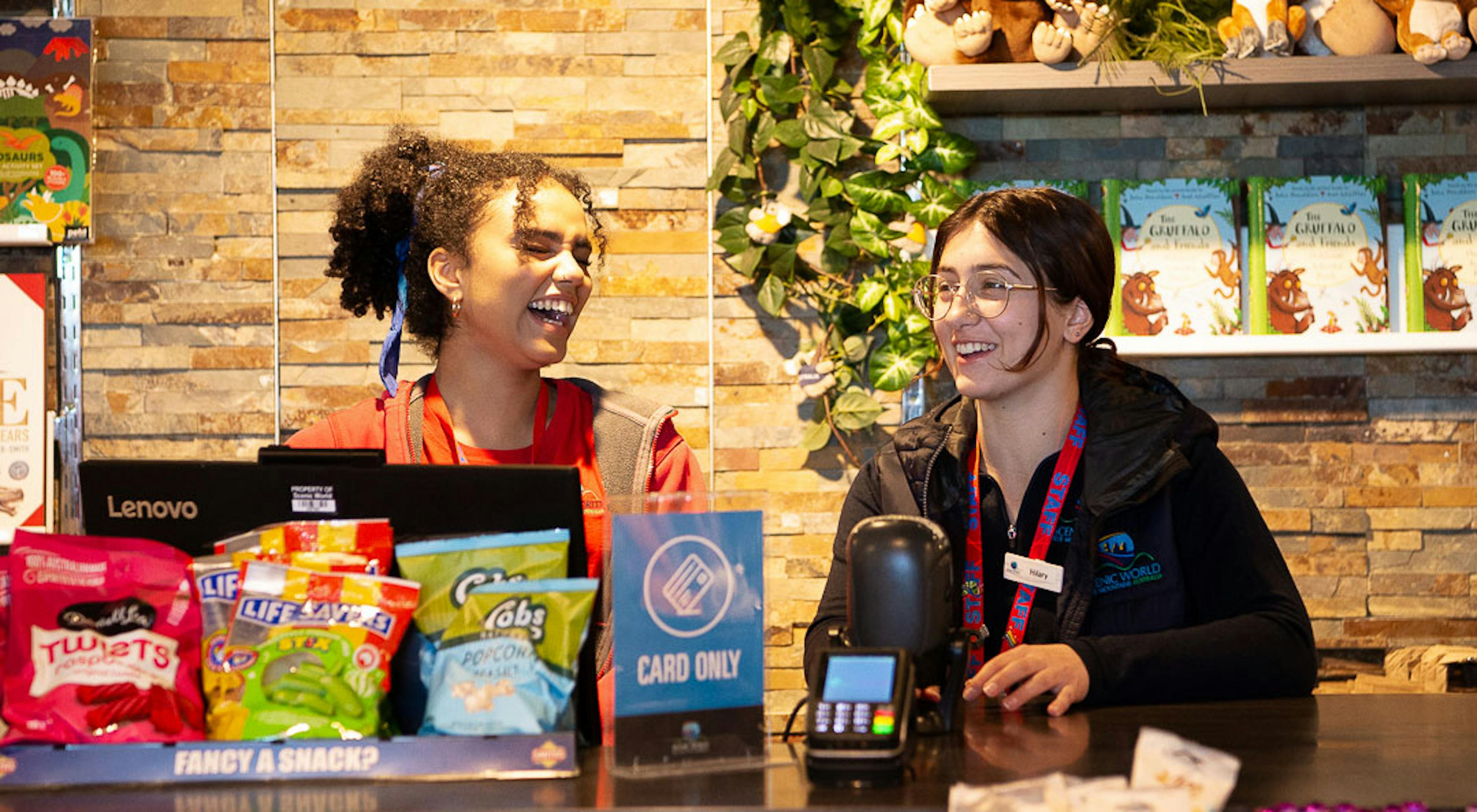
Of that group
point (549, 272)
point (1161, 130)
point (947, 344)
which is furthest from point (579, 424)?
point (1161, 130)

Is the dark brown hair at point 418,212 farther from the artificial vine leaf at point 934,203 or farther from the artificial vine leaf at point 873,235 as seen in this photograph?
→ the artificial vine leaf at point 934,203

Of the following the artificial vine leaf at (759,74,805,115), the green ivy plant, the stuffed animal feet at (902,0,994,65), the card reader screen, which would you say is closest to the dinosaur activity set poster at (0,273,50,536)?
the green ivy plant

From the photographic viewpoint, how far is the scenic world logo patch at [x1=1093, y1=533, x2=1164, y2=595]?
192 cm

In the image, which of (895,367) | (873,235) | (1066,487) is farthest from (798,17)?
(1066,487)

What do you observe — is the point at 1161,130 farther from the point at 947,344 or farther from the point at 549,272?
the point at 549,272

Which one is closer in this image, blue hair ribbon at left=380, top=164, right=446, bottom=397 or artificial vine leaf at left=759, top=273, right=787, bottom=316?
blue hair ribbon at left=380, top=164, right=446, bottom=397

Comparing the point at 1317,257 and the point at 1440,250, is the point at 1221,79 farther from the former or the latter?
the point at 1440,250

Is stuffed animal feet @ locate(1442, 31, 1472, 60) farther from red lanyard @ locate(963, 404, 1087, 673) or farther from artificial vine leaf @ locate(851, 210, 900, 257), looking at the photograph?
red lanyard @ locate(963, 404, 1087, 673)

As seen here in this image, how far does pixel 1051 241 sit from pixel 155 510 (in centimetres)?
135

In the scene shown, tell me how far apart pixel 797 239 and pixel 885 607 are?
1.74 metres

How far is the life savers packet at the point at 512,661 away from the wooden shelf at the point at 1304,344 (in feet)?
6.41

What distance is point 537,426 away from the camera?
224cm

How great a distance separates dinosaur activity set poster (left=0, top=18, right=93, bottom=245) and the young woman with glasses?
6.44ft

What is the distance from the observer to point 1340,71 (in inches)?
109
